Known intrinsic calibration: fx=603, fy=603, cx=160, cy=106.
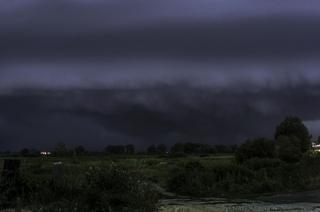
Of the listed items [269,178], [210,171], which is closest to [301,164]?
[269,178]

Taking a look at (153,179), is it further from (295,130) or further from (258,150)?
(295,130)

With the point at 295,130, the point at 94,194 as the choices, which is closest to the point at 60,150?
the point at 295,130

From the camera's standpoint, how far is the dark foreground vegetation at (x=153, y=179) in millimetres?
21094

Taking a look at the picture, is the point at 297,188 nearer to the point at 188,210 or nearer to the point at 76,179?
the point at 188,210

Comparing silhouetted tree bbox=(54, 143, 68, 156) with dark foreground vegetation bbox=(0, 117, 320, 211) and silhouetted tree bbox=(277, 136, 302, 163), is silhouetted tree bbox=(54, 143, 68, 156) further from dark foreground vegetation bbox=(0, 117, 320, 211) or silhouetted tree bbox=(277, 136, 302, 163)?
silhouetted tree bbox=(277, 136, 302, 163)

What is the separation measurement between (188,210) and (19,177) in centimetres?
1074

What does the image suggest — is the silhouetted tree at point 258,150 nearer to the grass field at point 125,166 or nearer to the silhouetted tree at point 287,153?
the silhouetted tree at point 287,153

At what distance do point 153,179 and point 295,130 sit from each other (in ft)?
184

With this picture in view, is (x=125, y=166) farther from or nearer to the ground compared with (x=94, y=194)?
farther from the ground

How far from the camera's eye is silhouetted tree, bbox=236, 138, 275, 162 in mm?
83625

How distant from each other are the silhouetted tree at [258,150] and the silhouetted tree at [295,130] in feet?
93.9

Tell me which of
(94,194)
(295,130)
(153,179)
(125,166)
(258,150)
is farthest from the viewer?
(295,130)

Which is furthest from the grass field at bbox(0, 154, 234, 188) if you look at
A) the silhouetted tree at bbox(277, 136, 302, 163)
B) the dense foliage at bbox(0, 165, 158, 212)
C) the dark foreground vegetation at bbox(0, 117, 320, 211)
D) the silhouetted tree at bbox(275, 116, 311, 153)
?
the silhouetted tree at bbox(275, 116, 311, 153)

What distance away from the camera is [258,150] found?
3300 inches
